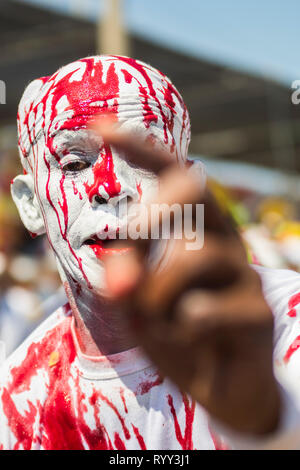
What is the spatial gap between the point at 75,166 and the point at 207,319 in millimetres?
724

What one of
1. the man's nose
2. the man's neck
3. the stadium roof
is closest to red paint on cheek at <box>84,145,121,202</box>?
the man's nose

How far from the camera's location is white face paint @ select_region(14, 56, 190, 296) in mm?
1346

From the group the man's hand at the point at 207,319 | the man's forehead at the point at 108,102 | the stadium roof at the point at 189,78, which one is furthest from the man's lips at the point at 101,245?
the stadium roof at the point at 189,78

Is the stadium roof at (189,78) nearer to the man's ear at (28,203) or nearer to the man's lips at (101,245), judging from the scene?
the man's ear at (28,203)

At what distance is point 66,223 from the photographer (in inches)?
55.7

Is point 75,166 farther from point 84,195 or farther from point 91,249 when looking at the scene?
point 91,249

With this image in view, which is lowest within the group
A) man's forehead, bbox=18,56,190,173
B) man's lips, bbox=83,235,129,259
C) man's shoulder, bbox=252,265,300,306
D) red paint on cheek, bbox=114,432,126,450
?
red paint on cheek, bbox=114,432,126,450

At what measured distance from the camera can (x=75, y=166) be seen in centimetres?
141

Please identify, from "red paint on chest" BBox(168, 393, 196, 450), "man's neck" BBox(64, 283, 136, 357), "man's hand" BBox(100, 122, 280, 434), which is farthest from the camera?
"man's neck" BBox(64, 283, 136, 357)

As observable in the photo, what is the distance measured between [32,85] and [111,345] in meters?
0.67

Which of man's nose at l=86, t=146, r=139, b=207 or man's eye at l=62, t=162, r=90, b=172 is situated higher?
man's eye at l=62, t=162, r=90, b=172

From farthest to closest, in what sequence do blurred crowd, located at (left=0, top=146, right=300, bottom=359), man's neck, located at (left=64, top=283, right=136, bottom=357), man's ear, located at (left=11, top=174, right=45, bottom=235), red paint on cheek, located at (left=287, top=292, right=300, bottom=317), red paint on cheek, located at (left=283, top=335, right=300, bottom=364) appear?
blurred crowd, located at (left=0, top=146, right=300, bottom=359), man's ear, located at (left=11, top=174, right=45, bottom=235), man's neck, located at (left=64, top=283, right=136, bottom=357), red paint on cheek, located at (left=287, top=292, right=300, bottom=317), red paint on cheek, located at (left=283, top=335, right=300, bottom=364)

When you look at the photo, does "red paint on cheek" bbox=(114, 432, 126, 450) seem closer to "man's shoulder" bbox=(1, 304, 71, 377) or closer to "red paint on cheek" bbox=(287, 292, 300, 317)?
"man's shoulder" bbox=(1, 304, 71, 377)
